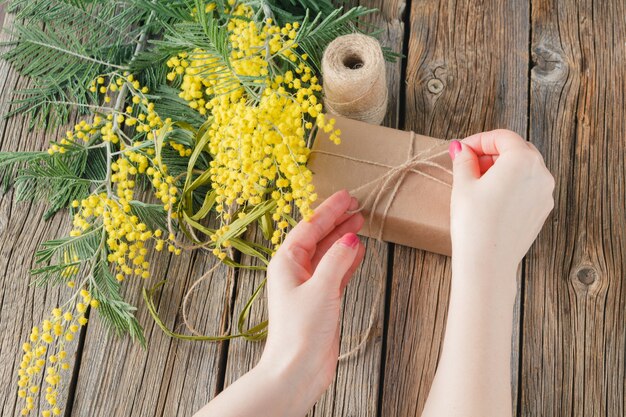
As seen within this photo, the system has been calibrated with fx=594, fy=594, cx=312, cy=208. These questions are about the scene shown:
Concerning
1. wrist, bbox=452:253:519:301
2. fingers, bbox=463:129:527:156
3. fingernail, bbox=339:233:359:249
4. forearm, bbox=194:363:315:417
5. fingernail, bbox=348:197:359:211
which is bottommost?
forearm, bbox=194:363:315:417

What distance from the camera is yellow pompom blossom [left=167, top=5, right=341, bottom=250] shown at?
→ 0.95 meters

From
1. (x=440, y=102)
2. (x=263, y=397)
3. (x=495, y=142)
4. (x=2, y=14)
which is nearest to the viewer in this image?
(x=263, y=397)

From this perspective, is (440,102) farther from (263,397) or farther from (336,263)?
(263,397)

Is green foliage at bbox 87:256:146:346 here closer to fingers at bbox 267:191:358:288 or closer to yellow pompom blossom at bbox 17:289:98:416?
yellow pompom blossom at bbox 17:289:98:416

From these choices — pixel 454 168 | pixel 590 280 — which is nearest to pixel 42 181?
pixel 454 168

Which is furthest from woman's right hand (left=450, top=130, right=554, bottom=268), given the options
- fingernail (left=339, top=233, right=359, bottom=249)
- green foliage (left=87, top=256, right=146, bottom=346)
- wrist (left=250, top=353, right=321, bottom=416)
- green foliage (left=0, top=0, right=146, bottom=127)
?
green foliage (left=0, top=0, right=146, bottom=127)

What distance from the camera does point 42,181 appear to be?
1.20m

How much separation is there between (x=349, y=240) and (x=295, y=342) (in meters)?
0.19

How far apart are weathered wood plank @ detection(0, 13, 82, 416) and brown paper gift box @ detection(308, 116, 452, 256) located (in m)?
0.57

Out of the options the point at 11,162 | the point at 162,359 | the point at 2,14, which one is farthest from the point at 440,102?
the point at 2,14

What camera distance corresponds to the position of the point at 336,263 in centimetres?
95

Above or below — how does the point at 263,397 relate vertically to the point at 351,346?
below

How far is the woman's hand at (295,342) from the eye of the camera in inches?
35.4

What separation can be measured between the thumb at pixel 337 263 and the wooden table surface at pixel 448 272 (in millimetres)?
194
